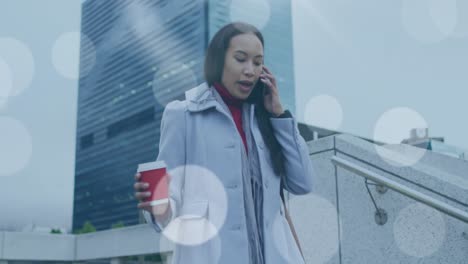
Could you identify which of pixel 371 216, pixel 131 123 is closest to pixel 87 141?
pixel 131 123

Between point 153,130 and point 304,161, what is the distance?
9603cm

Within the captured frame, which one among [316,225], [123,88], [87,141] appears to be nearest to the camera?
[316,225]

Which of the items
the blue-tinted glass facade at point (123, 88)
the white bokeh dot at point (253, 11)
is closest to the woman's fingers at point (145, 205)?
the blue-tinted glass facade at point (123, 88)

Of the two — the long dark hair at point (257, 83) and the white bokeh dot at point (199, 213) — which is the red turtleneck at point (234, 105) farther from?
the white bokeh dot at point (199, 213)

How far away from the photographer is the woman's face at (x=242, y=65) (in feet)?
7.37

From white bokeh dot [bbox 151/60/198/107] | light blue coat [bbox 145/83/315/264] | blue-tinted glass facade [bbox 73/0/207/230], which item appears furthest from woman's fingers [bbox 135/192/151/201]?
white bokeh dot [bbox 151/60/198/107]

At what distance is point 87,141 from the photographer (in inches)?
4756

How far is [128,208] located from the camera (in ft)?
338

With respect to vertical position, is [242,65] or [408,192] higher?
[242,65]

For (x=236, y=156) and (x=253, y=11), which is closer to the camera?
(x=236, y=156)

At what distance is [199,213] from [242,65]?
2.05ft

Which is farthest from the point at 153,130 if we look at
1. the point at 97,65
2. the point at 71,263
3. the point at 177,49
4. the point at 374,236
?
the point at 374,236

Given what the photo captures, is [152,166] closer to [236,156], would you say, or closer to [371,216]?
[236,156]

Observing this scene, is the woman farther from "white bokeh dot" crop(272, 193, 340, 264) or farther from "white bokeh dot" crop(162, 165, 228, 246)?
"white bokeh dot" crop(272, 193, 340, 264)
